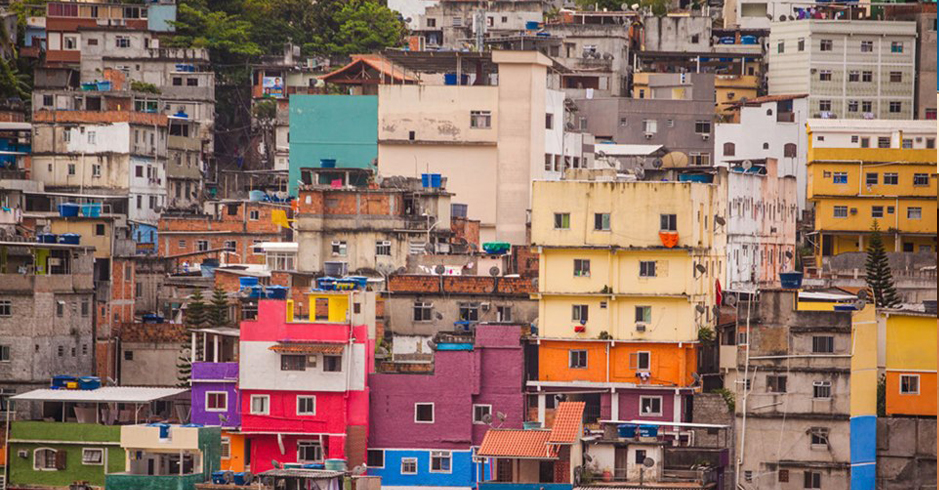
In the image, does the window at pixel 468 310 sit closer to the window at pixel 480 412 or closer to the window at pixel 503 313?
the window at pixel 503 313

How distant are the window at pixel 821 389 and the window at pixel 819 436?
908mm

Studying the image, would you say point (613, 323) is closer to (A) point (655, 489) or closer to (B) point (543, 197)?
(B) point (543, 197)

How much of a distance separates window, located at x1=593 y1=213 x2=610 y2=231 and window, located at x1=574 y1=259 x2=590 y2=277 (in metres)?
1.14

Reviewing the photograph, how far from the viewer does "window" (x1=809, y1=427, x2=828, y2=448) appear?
5847cm

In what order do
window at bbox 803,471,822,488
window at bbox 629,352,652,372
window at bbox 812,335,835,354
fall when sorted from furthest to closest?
1. window at bbox 629,352,652,372
2. window at bbox 812,335,835,354
3. window at bbox 803,471,822,488

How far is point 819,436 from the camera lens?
58.5 meters

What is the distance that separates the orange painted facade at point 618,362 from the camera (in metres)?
65.0

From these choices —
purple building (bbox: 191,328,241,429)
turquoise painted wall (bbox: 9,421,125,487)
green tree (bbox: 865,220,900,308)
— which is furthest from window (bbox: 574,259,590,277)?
turquoise painted wall (bbox: 9,421,125,487)

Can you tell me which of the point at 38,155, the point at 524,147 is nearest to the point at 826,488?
the point at 524,147

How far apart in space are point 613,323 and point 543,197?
14.8 feet

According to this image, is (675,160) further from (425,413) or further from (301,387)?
(301,387)

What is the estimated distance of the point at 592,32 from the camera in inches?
4146

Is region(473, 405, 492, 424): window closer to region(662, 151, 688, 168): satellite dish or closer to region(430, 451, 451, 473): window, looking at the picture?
region(430, 451, 451, 473): window

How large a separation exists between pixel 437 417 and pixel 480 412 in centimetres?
131
